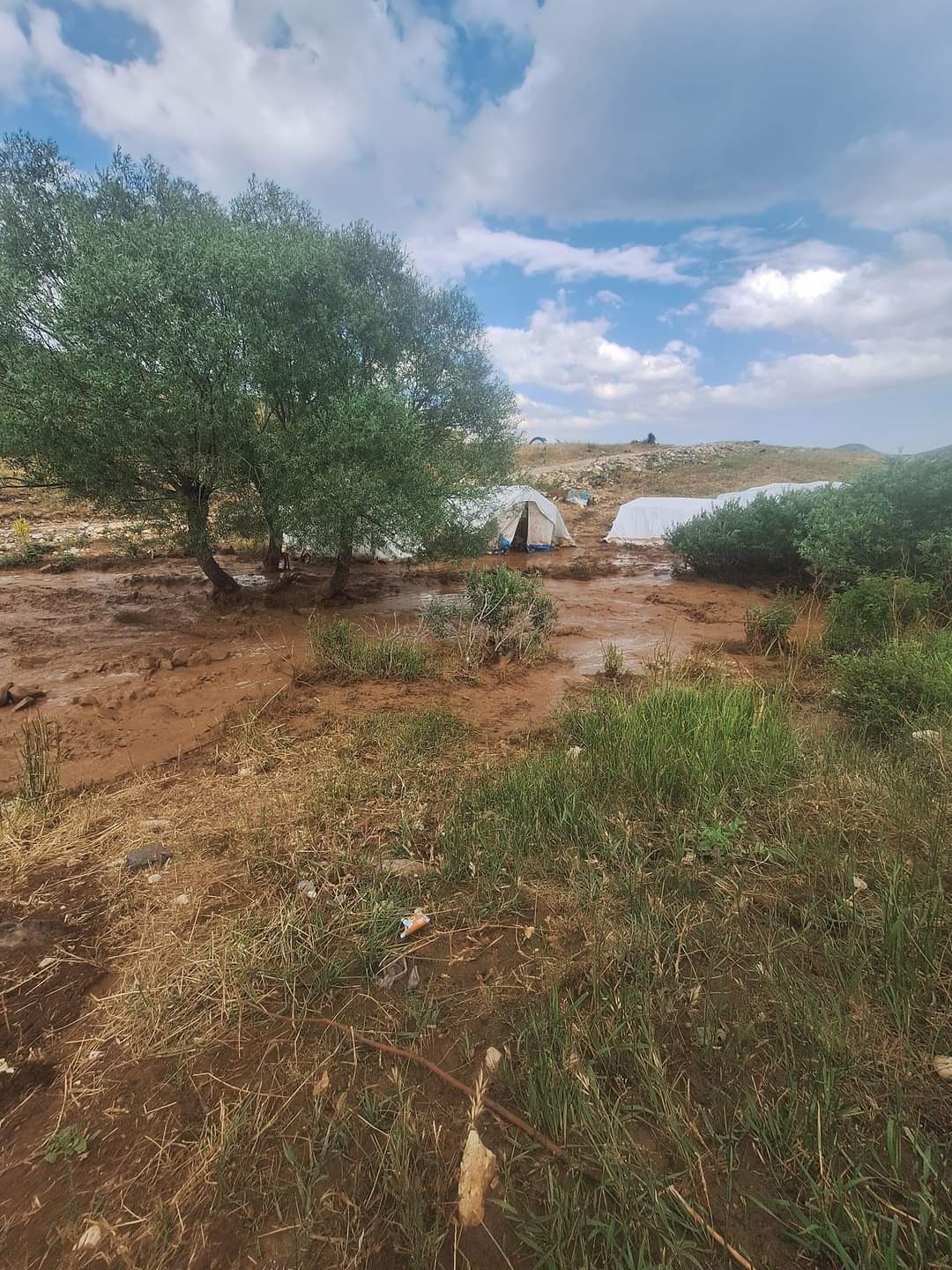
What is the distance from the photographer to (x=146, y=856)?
10.8ft

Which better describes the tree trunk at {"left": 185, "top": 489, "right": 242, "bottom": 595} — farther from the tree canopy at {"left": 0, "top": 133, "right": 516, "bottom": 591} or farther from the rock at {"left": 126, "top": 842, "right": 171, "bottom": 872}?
the rock at {"left": 126, "top": 842, "right": 171, "bottom": 872}

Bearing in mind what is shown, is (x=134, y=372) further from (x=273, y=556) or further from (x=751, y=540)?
(x=751, y=540)

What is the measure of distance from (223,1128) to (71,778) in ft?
12.6

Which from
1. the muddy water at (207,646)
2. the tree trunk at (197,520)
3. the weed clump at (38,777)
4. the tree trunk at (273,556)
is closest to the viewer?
the weed clump at (38,777)

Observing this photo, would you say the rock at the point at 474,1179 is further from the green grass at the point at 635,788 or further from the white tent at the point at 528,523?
the white tent at the point at 528,523

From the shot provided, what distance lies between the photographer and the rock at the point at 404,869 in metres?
3.03

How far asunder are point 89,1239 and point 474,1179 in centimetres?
110

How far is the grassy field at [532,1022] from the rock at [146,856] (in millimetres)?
111

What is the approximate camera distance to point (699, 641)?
30.8 ft

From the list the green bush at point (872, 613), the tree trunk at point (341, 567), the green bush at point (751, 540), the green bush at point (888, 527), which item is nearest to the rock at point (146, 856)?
the tree trunk at point (341, 567)

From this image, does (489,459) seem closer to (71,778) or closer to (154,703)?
(154,703)

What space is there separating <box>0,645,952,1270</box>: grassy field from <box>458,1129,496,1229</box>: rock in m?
0.03

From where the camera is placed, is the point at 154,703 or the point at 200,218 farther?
the point at 200,218

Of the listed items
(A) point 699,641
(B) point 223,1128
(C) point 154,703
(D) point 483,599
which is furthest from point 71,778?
(A) point 699,641
